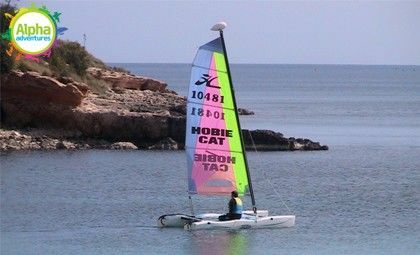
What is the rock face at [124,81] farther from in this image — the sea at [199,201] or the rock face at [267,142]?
the rock face at [267,142]

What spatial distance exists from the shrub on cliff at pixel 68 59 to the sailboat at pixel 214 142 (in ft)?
113

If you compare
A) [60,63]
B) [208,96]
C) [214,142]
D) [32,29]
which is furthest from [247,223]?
[60,63]

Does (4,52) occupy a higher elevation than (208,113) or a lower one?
higher

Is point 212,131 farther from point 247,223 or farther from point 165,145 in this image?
point 165,145

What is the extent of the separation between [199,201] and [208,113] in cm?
902

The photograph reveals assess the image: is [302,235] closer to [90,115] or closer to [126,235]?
[126,235]

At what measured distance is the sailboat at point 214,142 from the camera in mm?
34969

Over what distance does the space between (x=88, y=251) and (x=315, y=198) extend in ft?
49.6

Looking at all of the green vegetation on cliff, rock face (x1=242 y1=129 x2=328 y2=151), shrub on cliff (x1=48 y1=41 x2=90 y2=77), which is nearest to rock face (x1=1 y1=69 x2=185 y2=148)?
the green vegetation on cliff

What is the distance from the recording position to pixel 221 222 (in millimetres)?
35219

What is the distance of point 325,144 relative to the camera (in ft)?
231

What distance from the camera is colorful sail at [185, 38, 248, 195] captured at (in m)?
35.0

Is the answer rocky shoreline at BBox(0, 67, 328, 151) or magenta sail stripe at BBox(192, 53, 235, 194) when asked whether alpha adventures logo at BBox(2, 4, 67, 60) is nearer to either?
rocky shoreline at BBox(0, 67, 328, 151)

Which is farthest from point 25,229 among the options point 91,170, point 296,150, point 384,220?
point 296,150
